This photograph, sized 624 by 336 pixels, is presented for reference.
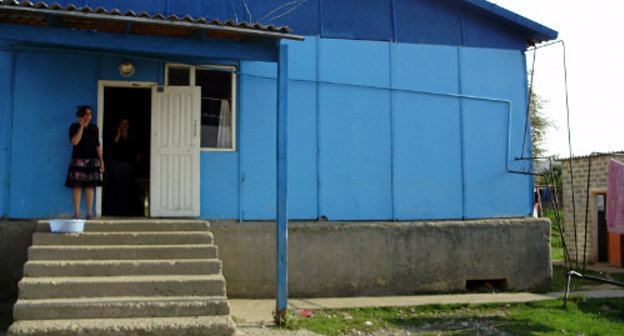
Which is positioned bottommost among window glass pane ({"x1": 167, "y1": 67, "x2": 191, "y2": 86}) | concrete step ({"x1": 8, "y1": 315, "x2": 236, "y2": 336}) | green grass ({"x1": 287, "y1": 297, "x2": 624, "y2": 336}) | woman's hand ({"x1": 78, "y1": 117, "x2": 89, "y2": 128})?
green grass ({"x1": 287, "y1": 297, "x2": 624, "y2": 336})

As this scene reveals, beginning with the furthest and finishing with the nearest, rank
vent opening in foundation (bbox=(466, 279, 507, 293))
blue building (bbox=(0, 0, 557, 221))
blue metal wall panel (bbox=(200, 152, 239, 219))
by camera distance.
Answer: vent opening in foundation (bbox=(466, 279, 507, 293)), blue metal wall panel (bbox=(200, 152, 239, 219)), blue building (bbox=(0, 0, 557, 221))

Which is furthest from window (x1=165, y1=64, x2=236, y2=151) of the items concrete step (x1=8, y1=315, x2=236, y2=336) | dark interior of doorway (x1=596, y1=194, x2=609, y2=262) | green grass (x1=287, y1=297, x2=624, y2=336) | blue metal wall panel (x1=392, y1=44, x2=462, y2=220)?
dark interior of doorway (x1=596, y1=194, x2=609, y2=262)

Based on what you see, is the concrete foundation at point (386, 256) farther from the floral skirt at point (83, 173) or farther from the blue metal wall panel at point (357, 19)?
the blue metal wall panel at point (357, 19)

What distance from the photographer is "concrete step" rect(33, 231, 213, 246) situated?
6.75m

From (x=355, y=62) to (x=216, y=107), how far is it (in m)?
2.41

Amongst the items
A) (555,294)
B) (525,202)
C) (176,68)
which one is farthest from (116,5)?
(555,294)

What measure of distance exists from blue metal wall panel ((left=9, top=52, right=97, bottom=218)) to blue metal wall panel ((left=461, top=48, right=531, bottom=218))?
6.21m

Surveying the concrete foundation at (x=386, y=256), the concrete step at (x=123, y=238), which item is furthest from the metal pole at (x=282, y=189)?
the concrete foundation at (x=386, y=256)

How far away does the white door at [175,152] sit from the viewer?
8.24m

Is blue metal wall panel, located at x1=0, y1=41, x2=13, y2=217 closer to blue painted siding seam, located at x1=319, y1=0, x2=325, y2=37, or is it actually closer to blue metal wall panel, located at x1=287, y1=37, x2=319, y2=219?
blue metal wall panel, located at x1=287, y1=37, x2=319, y2=219

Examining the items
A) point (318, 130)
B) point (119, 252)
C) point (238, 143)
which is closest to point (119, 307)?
point (119, 252)

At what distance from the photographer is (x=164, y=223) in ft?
24.2

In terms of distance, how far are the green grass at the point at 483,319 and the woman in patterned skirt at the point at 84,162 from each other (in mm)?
3363

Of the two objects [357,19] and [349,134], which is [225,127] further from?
[357,19]
